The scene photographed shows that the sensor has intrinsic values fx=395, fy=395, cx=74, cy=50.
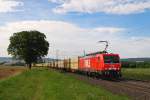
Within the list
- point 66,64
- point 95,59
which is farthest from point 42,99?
point 66,64

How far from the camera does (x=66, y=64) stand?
88.5m

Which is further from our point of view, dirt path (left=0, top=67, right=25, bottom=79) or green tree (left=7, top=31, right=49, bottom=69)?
green tree (left=7, top=31, right=49, bottom=69)

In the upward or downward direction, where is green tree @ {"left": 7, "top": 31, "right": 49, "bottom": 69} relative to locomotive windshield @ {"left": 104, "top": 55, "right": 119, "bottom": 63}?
upward

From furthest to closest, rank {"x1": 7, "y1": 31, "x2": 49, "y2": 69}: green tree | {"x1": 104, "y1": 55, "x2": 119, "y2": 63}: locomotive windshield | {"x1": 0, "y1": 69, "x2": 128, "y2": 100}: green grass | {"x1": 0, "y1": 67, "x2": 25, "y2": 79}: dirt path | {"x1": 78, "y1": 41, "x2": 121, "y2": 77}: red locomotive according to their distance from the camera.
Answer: {"x1": 7, "y1": 31, "x2": 49, "y2": 69}: green tree
{"x1": 0, "y1": 67, "x2": 25, "y2": 79}: dirt path
{"x1": 104, "y1": 55, "x2": 119, "y2": 63}: locomotive windshield
{"x1": 78, "y1": 41, "x2": 121, "y2": 77}: red locomotive
{"x1": 0, "y1": 69, "x2": 128, "y2": 100}: green grass

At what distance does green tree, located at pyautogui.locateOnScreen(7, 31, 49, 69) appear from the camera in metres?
114

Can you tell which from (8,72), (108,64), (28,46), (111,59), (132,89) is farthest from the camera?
(28,46)

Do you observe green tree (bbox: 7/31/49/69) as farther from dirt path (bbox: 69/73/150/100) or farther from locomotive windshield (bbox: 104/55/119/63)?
dirt path (bbox: 69/73/150/100)

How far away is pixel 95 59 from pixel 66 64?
1597 inches

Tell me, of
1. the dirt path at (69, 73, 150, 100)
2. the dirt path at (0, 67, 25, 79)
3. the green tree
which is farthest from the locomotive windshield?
the green tree

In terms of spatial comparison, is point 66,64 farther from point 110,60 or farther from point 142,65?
point 110,60

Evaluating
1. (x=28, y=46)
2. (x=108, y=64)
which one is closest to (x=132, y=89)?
(x=108, y=64)

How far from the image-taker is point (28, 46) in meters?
115

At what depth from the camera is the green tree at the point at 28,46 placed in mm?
113844

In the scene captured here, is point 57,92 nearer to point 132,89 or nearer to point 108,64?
point 132,89
